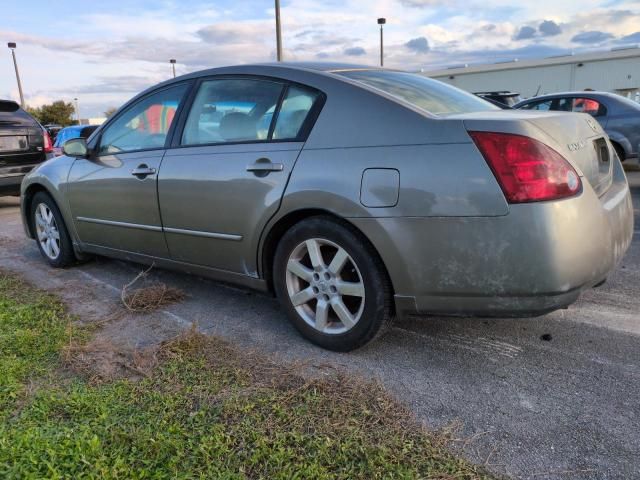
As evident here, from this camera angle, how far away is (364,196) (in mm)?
2543

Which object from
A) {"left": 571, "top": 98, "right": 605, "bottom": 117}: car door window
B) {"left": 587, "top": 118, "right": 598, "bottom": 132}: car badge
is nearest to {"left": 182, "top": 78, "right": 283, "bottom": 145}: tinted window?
{"left": 587, "top": 118, "right": 598, "bottom": 132}: car badge

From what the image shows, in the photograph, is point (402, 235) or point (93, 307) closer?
point (402, 235)

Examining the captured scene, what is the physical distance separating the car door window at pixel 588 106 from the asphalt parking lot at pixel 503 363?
5738 millimetres

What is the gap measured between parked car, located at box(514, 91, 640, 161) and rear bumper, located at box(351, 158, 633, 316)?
23.0 feet

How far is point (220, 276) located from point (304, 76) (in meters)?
1.35

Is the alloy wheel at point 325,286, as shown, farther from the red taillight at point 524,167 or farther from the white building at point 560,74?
the white building at point 560,74

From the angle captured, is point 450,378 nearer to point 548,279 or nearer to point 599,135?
point 548,279

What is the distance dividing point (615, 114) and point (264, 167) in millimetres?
8031

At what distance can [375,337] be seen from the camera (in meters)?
2.75

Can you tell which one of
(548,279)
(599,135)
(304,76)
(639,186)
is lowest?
(639,186)

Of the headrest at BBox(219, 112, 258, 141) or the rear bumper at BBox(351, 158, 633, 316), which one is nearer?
the rear bumper at BBox(351, 158, 633, 316)

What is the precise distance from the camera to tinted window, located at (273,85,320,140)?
9.51 ft

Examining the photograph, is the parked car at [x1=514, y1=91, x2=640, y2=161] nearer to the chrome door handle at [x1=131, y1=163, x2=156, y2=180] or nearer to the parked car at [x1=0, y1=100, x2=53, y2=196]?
the chrome door handle at [x1=131, y1=163, x2=156, y2=180]

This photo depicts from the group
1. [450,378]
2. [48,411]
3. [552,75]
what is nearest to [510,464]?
[450,378]
